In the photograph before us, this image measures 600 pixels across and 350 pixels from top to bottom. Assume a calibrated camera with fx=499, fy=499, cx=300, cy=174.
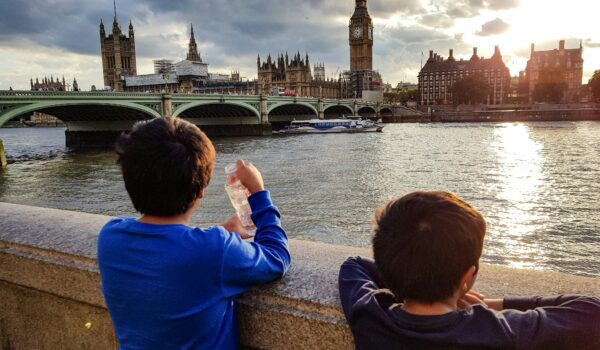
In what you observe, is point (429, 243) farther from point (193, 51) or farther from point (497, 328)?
point (193, 51)

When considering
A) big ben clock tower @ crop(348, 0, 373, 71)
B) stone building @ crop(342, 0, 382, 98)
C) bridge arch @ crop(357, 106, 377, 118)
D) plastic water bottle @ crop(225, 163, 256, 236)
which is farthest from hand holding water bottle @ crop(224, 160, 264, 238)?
big ben clock tower @ crop(348, 0, 373, 71)

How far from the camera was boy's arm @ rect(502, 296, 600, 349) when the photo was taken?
954 millimetres

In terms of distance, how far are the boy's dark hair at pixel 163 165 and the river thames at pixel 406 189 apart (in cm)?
595

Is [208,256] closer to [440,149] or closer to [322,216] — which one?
[322,216]

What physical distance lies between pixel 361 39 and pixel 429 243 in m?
103

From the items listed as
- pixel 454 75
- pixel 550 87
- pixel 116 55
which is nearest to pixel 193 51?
pixel 116 55

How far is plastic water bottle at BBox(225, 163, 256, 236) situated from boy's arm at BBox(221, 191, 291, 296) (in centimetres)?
6

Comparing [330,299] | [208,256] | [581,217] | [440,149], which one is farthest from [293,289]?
[440,149]

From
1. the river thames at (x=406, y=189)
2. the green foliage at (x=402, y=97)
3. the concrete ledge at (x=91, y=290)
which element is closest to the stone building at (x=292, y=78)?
the green foliage at (x=402, y=97)

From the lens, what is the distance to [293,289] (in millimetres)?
1354

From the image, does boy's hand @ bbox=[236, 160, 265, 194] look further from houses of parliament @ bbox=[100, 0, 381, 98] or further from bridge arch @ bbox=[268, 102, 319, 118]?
houses of parliament @ bbox=[100, 0, 381, 98]

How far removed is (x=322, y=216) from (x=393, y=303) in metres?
8.04

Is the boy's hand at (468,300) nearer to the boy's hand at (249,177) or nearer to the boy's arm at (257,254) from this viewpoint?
the boy's arm at (257,254)

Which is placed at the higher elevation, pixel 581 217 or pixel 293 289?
pixel 293 289
